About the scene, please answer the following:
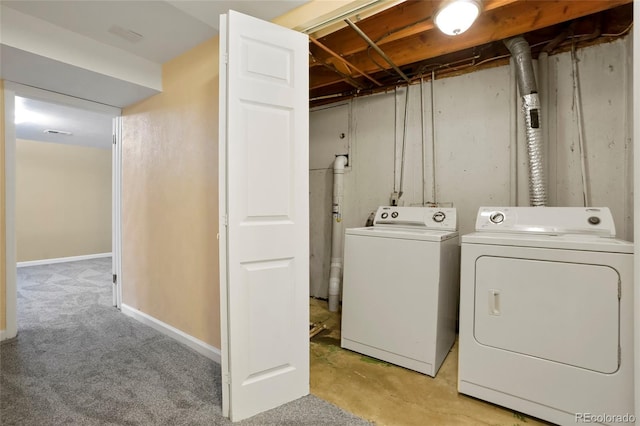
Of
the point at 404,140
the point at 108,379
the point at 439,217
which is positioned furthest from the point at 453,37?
the point at 108,379

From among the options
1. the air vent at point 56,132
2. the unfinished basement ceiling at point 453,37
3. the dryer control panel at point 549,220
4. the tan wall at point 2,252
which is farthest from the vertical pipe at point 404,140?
the air vent at point 56,132

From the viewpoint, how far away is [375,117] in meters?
3.01

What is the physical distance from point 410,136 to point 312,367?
7.06 feet

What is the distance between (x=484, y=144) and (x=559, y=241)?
122cm

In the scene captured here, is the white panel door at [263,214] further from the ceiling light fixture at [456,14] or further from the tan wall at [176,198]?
the ceiling light fixture at [456,14]

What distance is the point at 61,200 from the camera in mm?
Result: 5469

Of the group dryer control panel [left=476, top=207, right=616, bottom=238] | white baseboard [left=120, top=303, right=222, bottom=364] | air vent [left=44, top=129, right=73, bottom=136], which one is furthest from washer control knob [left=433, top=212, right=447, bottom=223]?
air vent [left=44, top=129, right=73, bottom=136]

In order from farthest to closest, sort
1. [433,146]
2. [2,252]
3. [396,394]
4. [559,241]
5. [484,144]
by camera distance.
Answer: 1. [433,146]
2. [484,144]
3. [2,252]
4. [396,394]
5. [559,241]

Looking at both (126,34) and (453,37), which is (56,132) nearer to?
(126,34)

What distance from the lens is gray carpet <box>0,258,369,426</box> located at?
1.51m

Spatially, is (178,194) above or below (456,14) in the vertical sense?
below

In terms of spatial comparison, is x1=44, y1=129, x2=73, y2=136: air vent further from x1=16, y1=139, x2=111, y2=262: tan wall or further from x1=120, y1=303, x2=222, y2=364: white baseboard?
x1=120, y1=303, x2=222, y2=364: white baseboard

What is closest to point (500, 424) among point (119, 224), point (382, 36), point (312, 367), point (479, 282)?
point (479, 282)

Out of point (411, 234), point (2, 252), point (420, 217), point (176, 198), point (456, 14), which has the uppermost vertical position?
point (456, 14)
